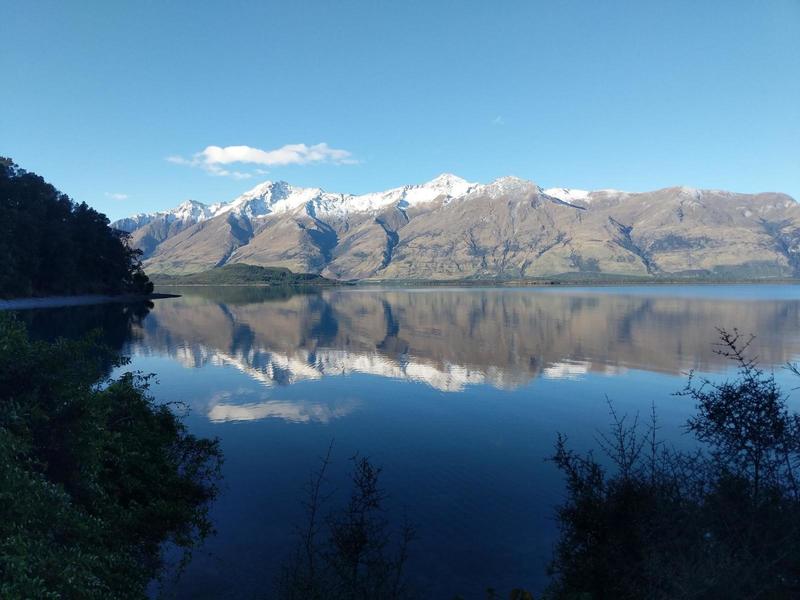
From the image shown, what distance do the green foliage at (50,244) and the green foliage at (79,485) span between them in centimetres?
12487

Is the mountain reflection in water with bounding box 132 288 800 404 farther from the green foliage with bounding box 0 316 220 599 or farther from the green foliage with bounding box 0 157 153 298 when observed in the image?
the green foliage with bounding box 0 157 153 298

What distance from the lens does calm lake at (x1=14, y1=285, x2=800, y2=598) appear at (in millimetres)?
22641

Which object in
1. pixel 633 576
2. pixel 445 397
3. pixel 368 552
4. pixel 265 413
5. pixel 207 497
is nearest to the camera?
pixel 633 576

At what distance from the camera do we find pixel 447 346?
8931cm

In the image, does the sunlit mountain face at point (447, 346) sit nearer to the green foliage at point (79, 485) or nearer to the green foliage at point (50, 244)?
the green foliage at point (79, 485)

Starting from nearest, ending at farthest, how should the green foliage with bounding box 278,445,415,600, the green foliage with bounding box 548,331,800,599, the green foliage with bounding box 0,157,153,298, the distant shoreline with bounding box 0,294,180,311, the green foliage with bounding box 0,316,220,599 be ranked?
the green foliage with bounding box 0,316,220,599, the green foliage with bounding box 548,331,800,599, the green foliage with bounding box 278,445,415,600, the distant shoreline with bounding box 0,294,180,311, the green foliage with bounding box 0,157,153,298

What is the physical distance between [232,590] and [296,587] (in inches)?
162

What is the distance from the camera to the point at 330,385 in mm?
58719

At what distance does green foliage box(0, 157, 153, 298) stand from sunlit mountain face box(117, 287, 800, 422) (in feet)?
128

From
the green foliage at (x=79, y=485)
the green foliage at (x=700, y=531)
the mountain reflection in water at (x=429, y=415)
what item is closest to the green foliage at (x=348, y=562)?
the mountain reflection in water at (x=429, y=415)

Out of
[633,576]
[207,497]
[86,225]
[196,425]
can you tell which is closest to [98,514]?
[207,497]

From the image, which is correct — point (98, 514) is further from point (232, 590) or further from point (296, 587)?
point (296, 587)

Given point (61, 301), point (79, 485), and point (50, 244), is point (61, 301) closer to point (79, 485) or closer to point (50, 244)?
point (50, 244)

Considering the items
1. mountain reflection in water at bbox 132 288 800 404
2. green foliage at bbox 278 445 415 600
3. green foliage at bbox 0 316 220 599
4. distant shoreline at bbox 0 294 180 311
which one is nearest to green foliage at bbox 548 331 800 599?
green foliage at bbox 278 445 415 600
